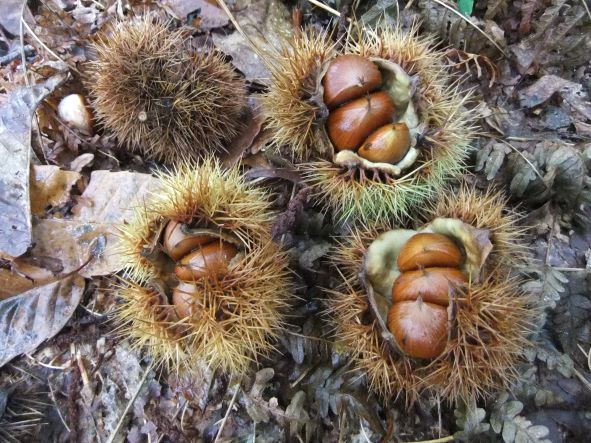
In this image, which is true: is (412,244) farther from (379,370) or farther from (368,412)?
(368,412)

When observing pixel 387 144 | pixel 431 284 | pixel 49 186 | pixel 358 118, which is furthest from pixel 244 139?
pixel 431 284

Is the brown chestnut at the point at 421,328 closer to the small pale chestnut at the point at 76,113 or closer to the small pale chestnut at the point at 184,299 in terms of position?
the small pale chestnut at the point at 184,299

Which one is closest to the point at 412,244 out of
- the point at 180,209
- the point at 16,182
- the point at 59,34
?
the point at 180,209

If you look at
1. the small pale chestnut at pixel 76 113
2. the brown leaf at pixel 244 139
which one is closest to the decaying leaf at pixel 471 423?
the brown leaf at pixel 244 139

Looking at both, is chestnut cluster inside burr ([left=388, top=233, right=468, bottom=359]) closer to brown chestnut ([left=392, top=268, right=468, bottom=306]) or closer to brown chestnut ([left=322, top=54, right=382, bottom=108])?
brown chestnut ([left=392, top=268, right=468, bottom=306])

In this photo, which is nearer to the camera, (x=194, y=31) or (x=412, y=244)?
(x=412, y=244)

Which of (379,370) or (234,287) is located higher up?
(234,287)

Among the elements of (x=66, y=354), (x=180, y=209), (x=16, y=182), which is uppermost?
(x=180, y=209)

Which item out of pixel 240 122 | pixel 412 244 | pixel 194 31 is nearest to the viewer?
pixel 412 244
